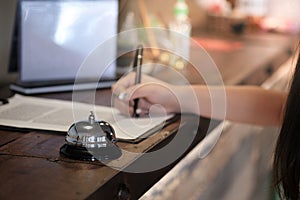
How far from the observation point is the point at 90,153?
0.72m

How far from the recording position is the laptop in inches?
44.3

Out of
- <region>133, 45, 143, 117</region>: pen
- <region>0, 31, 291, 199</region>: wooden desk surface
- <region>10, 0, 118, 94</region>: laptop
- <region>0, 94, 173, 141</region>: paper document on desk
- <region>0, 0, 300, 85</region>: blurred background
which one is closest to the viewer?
<region>0, 31, 291, 199</region>: wooden desk surface

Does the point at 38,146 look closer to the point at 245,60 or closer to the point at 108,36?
the point at 108,36

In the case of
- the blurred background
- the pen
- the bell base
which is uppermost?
the blurred background

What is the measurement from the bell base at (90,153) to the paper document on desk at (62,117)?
0.09 m

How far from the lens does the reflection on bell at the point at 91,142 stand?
2.35 ft

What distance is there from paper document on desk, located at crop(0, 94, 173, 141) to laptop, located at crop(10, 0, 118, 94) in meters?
0.10

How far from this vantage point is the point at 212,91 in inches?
45.1

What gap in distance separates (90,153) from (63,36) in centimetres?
53

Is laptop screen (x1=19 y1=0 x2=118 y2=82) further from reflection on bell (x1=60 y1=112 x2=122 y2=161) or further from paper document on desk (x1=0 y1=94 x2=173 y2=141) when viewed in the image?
reflection on bell (x1=60 y1=112 x2=122 y2=161)

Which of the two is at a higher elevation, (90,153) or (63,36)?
(63,36)

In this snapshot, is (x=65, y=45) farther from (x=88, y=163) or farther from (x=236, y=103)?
(x=88, y=163)

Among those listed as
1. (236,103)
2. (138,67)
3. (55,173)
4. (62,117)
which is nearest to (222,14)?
(236,103)

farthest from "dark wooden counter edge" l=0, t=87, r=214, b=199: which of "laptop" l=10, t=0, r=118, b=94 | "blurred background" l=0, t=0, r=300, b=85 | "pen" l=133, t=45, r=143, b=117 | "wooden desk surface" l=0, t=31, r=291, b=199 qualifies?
"blurred background" l=0, t=0, r=300, b=85
